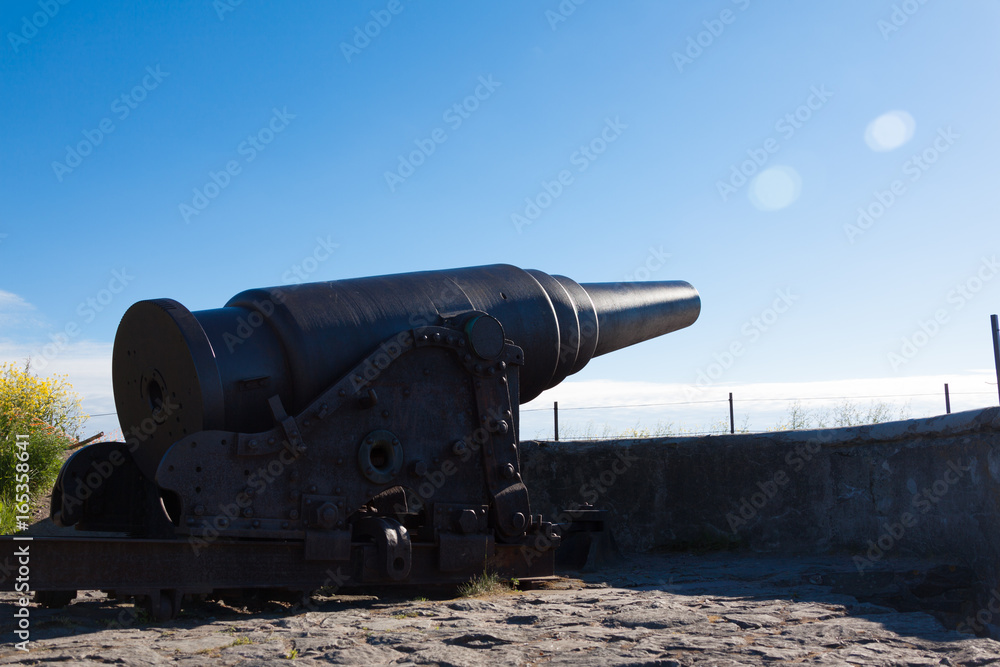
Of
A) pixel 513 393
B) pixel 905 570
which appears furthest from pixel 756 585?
pixel 513 393

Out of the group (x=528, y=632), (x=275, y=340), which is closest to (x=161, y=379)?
(x=275, y=340)

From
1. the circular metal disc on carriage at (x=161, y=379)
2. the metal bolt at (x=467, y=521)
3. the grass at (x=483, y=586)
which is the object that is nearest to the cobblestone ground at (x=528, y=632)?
the grass at (x=483, y=586)

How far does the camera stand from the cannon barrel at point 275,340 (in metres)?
4.42

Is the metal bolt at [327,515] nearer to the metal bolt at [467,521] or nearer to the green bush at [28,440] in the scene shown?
the metal bolt at [467,521]

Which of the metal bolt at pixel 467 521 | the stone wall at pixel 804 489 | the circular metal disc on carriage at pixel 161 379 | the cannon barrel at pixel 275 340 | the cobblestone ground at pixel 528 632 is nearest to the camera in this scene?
the cobblestone ground at pixel 528 632

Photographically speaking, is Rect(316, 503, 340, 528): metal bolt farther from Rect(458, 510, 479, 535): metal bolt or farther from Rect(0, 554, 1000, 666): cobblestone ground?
Rect(458, 510, 479, 535): metal bolt

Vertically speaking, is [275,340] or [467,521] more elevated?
[275,340]

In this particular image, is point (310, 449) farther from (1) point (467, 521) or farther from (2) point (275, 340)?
(1) point (467, 521)

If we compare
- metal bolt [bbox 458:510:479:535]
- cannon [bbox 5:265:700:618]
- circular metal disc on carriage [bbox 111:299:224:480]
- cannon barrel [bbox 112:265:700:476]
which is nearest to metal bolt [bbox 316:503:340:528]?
cannon [bbox 5:265:700:618]

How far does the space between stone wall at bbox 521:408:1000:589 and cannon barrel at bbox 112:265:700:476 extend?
6.58 feet

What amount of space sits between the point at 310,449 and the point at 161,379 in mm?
934

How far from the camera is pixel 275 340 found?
4.66m

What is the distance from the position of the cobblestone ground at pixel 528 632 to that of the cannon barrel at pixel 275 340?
1.02 meters

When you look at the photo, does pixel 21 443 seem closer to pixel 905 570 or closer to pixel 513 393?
pixel 513 393
